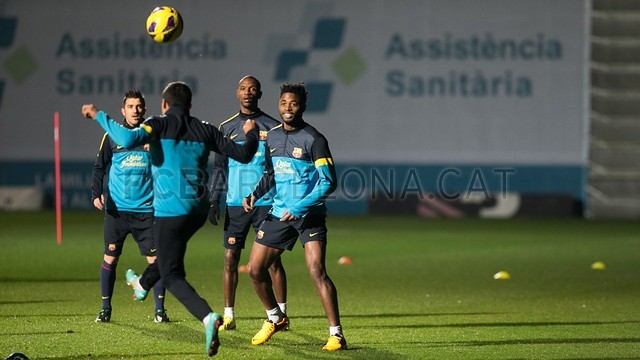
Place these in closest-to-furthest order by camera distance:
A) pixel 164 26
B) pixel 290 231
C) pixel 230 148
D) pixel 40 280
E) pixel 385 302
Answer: pixel 230 148 < pixel 290 231 < pixel 164 26 < pixel 385 302 < pixel 40 280

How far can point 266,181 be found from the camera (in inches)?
369

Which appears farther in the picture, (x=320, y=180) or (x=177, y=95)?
(x=320, y=180)

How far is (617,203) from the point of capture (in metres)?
29.8

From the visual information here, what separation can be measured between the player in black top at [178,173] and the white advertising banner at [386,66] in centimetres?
2137

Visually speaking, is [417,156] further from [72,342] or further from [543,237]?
[72,342]

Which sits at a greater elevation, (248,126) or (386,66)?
(386,66)

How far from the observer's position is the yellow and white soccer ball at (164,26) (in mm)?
10820

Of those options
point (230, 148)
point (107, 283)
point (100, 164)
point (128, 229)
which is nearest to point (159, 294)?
point (107, 283)

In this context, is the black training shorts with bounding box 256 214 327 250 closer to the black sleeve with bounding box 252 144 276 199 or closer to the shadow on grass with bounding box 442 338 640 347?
the black sleeve with bounding box 252 144 276 199

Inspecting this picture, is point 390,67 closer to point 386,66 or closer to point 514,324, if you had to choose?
point 386,66

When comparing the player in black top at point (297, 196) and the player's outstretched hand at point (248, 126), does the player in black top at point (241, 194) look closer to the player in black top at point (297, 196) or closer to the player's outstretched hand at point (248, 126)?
the player in black top at point (297, 196)

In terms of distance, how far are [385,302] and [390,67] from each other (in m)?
18.4

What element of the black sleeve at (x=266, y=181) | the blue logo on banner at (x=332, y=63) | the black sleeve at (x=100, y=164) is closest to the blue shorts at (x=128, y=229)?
the black sleeve at (x=100, y=164)

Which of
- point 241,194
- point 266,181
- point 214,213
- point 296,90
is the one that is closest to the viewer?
point 296,90
